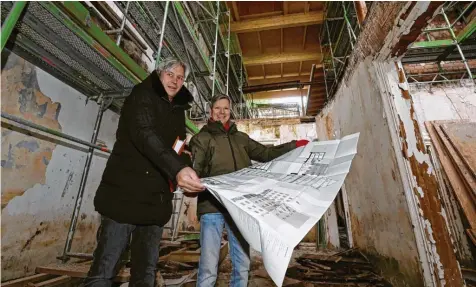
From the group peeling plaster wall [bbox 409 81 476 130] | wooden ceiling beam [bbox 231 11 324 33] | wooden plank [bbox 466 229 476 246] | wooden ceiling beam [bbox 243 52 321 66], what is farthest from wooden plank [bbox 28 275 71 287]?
wooden ceiling beam [bbox 243 52 321 66]

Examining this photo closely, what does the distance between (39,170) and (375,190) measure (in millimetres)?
3249

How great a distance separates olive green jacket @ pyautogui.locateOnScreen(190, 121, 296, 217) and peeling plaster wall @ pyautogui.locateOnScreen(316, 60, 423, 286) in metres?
1.08

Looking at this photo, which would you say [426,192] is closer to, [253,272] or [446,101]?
[253,272]

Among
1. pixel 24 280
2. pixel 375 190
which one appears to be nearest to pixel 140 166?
pixel 24 280

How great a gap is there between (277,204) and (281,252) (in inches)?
9.8

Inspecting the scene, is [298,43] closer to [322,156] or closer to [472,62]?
[472,62]

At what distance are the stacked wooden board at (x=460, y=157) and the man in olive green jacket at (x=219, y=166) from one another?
8.90ft

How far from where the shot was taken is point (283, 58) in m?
8.23

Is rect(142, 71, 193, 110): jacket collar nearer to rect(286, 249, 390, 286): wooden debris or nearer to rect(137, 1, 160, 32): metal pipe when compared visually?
rect(286, 249, 390, 286): wooden debris

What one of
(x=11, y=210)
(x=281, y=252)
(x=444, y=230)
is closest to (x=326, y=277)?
(x=444, y=230)

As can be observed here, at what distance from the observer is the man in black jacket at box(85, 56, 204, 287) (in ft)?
3.06

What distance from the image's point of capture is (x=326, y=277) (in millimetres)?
2223

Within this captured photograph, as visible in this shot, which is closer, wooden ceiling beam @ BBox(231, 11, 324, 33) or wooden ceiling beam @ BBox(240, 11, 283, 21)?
wooden ceiling beam @ BBox(231, 11, 324, 33)

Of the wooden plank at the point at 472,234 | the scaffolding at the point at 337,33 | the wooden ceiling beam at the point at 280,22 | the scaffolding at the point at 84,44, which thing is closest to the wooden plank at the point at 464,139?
the wooden plank at the point at 472,234
